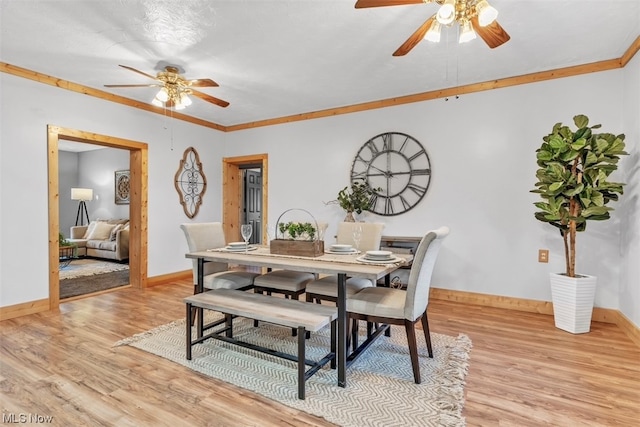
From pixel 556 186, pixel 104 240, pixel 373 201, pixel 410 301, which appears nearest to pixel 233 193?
pixel 373 201

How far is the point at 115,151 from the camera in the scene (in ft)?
24.5

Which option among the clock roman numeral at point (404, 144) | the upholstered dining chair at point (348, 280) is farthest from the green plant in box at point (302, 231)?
the clock roman numeral at point (404, 144)

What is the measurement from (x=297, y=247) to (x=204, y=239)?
3.60 ft

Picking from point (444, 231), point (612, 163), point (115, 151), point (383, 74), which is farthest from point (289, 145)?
point (115, 151)

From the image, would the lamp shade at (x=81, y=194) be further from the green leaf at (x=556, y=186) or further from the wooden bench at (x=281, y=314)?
the green leaf at (x=556, y=186)

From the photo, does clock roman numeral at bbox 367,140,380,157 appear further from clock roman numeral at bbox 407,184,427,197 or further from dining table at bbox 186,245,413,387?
dining table at bbox 186,245,413,387

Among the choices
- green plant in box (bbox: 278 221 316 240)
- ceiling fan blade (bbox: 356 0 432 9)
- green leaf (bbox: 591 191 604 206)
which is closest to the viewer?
ceiling fan blade (bbox: 356 0 432 9)

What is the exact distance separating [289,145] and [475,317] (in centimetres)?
336

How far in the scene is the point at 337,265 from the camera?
6.62 ft

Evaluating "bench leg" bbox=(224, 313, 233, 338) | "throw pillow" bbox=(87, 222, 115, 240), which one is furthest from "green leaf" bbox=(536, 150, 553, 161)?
"throw pillow" bbox=(87, 222, 115, 240)

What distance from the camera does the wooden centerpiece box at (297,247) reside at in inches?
91.7

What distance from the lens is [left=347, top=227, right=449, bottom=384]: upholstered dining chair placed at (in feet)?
6.29

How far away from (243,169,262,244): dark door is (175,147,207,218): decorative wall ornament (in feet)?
3.82

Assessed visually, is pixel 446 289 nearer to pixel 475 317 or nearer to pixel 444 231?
pixel 475 317
